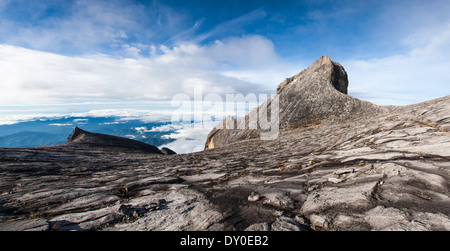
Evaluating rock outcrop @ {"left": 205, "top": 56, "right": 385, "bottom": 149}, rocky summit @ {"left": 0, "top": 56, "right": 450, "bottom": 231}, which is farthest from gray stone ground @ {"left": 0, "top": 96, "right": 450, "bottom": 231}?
rock outcrop @ {"left": 205, "top": 56, "right": 385, "bottom": 149}

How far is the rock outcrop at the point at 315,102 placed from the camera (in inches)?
1083

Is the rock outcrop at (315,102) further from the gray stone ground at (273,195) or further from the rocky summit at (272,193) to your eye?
the gray stone ground at (273,195)

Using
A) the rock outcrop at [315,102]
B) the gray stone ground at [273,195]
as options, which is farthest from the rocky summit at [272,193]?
the rock outcrop at [315,102]

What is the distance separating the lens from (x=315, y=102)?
3108 cm

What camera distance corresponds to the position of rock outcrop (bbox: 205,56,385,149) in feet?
90.2

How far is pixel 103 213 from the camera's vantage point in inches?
252

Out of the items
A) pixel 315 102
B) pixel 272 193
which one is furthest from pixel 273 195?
pixel 315 102

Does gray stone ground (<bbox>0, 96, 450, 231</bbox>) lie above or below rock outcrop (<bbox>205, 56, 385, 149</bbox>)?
below

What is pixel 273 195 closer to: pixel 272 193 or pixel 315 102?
pixel 272 193

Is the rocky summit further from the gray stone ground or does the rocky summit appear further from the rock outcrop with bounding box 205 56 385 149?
the rock outcrop with bounding box 205 56 385 149
